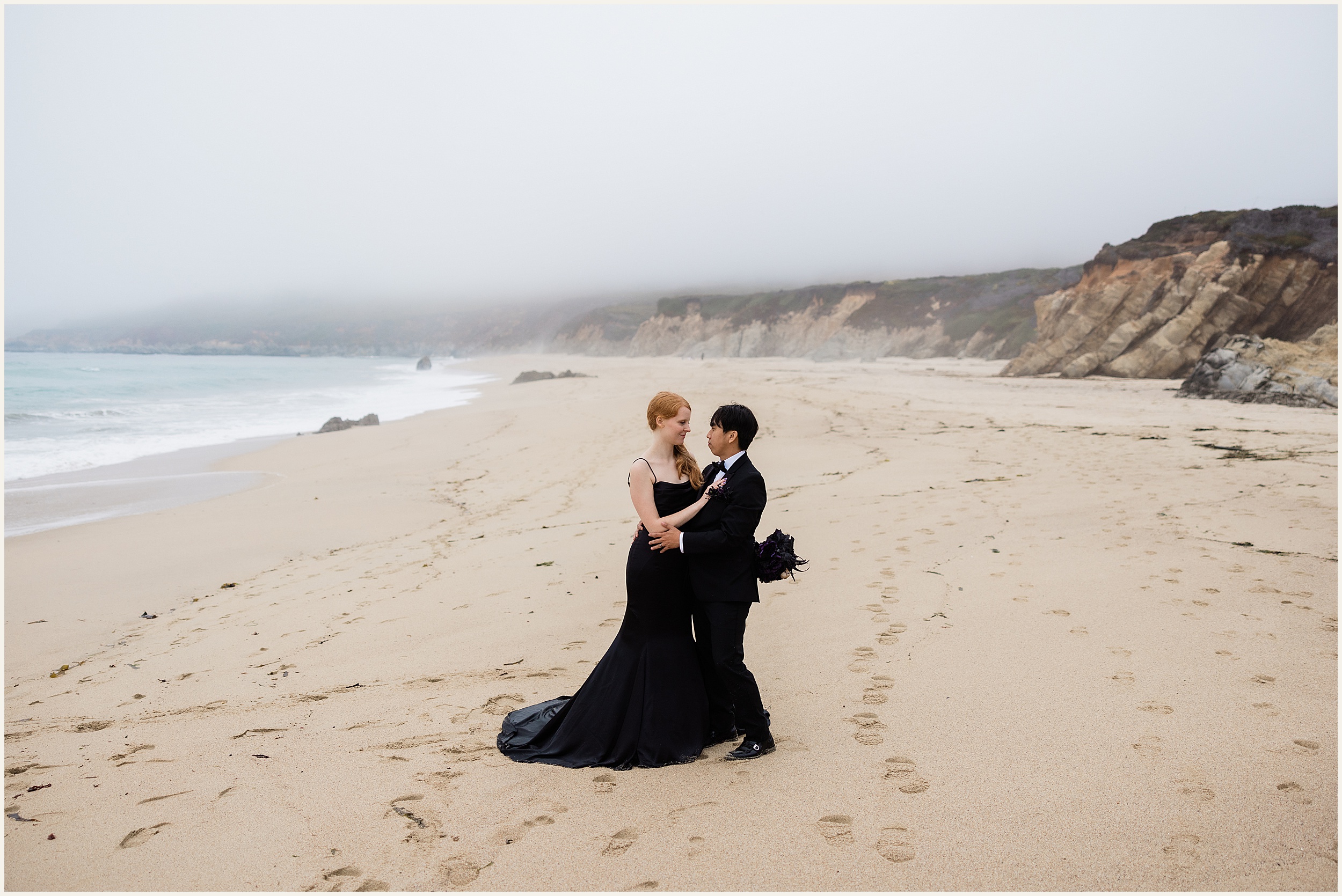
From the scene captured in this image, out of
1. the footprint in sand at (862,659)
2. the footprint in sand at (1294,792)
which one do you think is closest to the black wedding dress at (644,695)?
the footprint in sand at (862,659)

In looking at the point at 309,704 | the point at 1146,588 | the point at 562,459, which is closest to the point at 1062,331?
the point at 562,459

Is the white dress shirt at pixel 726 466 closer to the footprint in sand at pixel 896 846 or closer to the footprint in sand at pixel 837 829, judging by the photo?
the footprint in sand at pixel 837 829

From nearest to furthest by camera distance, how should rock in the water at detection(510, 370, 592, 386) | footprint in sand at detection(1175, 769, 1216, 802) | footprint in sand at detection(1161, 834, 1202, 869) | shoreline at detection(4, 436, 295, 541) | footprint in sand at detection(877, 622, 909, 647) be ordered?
footprint in sand at detection(1161, 834, 1202, 869) < footprint in sand at detection(1175, 769, 1216, 802) < footprint in sand at detection(877, 622, 909, 647) < shoreline at detection(4, 436, 295, 541) < rock in the water at detection(510, 370, 592, 386)

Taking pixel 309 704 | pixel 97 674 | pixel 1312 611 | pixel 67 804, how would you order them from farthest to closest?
1. pixel 97 674
2. pixel 1312 611
3. pixel 309 704
4. pixel 67 804

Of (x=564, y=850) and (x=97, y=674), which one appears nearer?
(x=564, y=850)

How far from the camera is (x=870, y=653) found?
15.0 ft

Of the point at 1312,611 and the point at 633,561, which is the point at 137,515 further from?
the point at 1312,611

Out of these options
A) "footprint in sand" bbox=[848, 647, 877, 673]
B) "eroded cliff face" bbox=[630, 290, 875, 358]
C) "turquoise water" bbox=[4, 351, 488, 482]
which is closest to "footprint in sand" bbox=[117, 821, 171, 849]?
"footprint in sand" bbox=[848, 647, 877, 673]

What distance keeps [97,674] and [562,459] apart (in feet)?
29.3

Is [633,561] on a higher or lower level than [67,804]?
higher

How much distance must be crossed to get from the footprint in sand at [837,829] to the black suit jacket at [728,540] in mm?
967

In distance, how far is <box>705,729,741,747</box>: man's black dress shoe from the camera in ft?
12.2

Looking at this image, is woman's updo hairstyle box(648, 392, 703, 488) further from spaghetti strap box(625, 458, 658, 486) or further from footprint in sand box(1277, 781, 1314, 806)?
footprint in sand box(1277, 781, 1314, 806)

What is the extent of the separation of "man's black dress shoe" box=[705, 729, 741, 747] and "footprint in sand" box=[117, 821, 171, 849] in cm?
241
